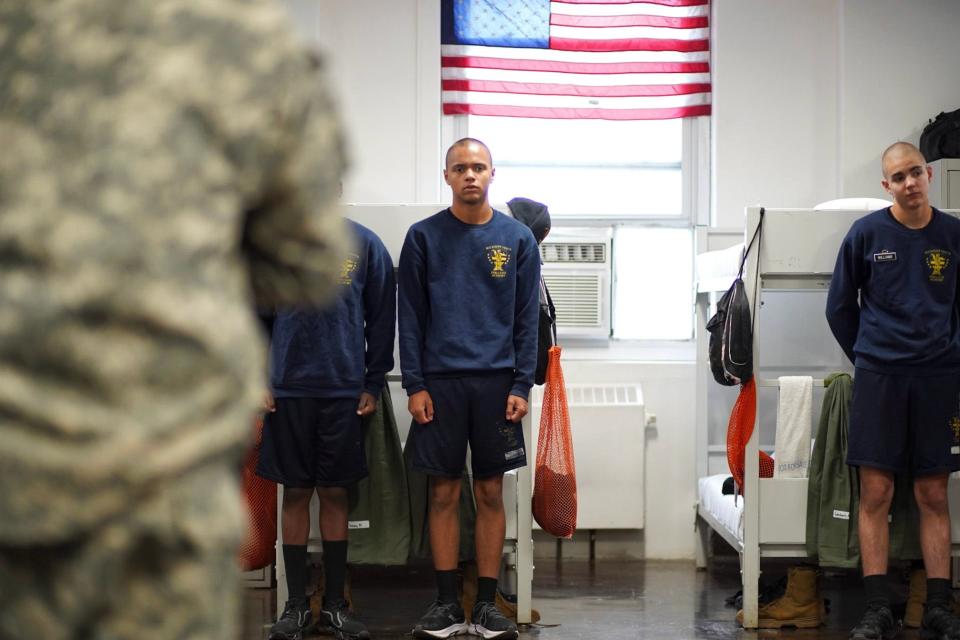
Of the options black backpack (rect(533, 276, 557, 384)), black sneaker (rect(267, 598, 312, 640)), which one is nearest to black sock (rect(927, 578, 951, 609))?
black backpack (rect(533, 276, 557, 384))

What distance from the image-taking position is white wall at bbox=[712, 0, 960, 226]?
6.22m

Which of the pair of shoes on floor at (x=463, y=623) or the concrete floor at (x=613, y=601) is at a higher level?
the pair of shoes on floor at (x=463, y=623)

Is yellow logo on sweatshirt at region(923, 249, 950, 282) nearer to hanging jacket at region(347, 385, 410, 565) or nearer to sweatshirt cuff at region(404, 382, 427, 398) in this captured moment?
sweatshirt cuff at region(404, 382, 427, 398)

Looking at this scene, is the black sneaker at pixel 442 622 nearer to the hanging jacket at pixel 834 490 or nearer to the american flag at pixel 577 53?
the hanging jacket at pixel 834 490

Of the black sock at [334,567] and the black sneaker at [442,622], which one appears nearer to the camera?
the black sneaker at [442,622]

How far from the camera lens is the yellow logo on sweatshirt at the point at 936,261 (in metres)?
4.32

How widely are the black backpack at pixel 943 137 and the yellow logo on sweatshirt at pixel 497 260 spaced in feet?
9.02

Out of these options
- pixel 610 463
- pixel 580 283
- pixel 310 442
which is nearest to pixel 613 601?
pixel 610 463

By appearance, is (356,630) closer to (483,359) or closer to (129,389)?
(483,359)

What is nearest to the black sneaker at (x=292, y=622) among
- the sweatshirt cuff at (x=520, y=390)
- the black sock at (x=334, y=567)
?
the black sock at (x=334, y=567)

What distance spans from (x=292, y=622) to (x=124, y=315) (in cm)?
347

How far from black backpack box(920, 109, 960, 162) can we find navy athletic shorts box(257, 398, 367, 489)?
11.4ft

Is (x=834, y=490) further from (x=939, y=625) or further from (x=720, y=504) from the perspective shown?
(x=720, y=504)

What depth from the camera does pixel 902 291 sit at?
4.32 meters
